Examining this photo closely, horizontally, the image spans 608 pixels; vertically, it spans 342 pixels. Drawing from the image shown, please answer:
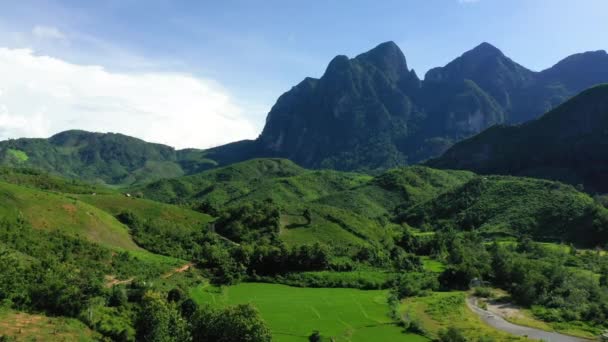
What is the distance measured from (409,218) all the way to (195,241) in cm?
9534

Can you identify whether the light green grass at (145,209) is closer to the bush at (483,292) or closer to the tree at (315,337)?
the tree at (315,337)

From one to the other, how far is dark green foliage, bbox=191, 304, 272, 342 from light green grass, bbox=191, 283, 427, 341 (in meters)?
7.85

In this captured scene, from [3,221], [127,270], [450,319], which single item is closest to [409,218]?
[450,319]

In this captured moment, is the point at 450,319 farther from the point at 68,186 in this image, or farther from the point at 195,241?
the point at 68,186

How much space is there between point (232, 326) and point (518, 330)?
42.4m

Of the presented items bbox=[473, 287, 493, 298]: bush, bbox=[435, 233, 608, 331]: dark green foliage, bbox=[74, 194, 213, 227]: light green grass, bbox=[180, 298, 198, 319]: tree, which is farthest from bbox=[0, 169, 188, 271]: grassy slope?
bbox=[435, 233, 608, 331]: dark green foliage

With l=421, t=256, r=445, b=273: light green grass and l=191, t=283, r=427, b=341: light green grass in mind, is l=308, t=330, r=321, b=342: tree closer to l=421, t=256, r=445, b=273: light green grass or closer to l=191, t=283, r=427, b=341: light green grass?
l=191, t=283, r=427, b=341: light green grass

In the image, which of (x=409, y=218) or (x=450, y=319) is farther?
(x=409, y=218)

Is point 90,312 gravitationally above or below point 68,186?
below

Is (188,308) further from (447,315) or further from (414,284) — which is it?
(414,284)

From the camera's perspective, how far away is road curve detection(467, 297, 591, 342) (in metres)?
63.8

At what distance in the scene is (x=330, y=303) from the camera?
70125 mm

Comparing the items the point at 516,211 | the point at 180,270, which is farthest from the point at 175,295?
the point at 516,211

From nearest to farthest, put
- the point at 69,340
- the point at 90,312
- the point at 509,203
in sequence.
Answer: the point at 69,340 < the point at 90,312 < the point at 509,203
